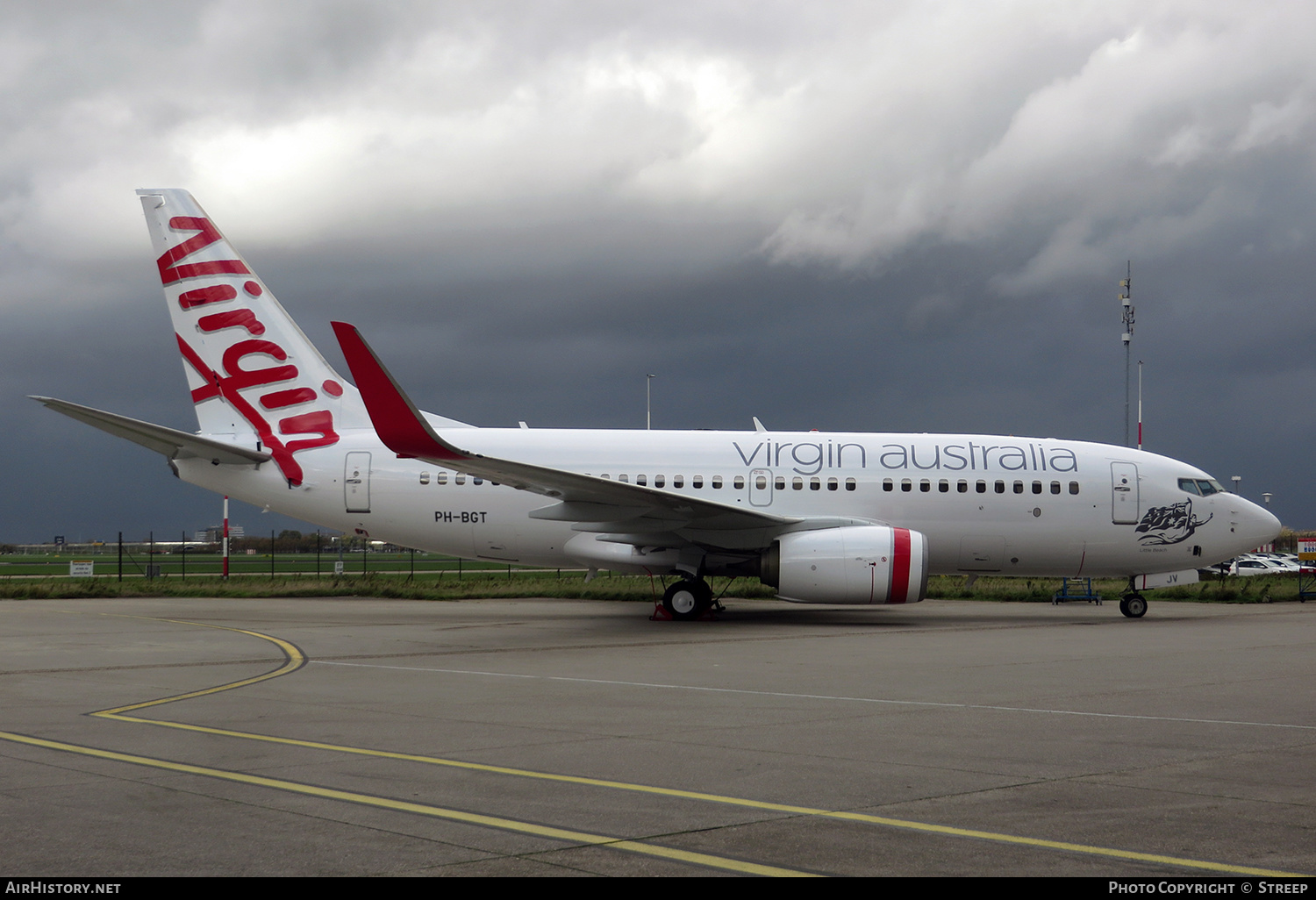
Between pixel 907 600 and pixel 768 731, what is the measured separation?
442 inches

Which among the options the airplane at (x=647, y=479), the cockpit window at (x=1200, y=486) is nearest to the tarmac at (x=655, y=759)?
the airplane at (x=647, y=479)

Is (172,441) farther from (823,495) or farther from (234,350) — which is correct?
(823,495)

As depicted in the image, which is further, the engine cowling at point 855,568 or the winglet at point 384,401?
the engine cowling at point 855,568

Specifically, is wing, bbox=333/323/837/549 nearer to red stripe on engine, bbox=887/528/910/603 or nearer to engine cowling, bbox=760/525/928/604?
engine cowling, bbox=760/525/928/604

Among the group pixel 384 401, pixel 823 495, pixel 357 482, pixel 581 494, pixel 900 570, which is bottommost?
pixel 900 570

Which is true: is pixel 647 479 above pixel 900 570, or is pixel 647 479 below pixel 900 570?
above

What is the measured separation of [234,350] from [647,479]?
345 inches

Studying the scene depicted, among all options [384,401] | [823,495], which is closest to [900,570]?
[823,495]

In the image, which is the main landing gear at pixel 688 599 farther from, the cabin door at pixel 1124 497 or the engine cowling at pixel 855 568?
the cabin door at pixel 1124 497

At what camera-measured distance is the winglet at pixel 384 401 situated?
51.6ft

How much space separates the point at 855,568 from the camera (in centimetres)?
1880

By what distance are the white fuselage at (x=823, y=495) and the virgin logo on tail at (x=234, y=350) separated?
934mm
